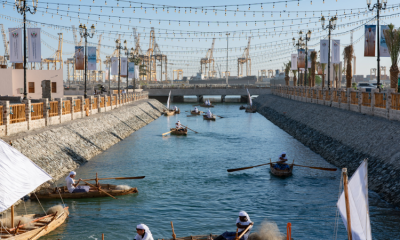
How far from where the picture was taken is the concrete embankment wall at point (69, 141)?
25.4 m

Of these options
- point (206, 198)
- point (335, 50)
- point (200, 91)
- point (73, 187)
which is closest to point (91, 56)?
point (335, 50)

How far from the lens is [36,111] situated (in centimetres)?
3173

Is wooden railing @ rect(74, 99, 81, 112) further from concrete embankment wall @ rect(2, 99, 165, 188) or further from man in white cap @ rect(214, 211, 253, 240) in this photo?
man in white cap @ rect(214, 211, 253, 240)

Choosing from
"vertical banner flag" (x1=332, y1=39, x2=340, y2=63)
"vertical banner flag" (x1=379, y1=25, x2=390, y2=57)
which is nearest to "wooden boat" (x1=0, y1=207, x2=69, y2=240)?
"vertical banner flag" (x1=379, y1=25, x2=390, y2=57)

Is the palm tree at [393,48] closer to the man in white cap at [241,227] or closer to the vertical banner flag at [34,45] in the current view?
the man in white cap at [241,227]

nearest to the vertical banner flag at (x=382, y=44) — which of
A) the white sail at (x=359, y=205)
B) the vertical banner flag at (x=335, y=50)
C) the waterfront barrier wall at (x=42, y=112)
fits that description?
the vertical banner flag at (x=335, y=50)

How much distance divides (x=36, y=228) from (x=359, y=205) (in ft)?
38.8

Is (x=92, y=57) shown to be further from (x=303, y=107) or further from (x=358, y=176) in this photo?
(x=358, y=176)

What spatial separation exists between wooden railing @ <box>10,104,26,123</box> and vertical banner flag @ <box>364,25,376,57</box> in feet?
99.4

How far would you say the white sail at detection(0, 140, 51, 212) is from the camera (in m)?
12.8

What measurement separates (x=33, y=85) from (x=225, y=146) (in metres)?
32.2

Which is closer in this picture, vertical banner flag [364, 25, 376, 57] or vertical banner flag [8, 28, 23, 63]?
vertical banner flag [8, 28, 23, 63]

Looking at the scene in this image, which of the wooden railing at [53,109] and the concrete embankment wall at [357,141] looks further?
the wooden railing at [53,109]

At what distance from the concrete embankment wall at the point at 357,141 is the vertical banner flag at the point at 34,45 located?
87.3 feet
